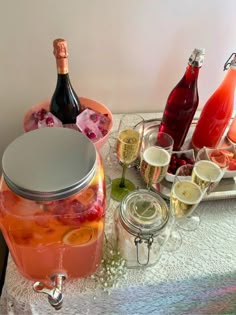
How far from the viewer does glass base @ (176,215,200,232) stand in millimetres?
721

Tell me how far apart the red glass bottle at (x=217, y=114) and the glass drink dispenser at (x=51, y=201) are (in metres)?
0.39

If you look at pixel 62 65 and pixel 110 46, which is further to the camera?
pixel 110 46

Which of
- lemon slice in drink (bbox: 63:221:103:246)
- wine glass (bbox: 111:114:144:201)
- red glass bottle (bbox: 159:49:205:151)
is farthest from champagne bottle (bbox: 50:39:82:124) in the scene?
lemon slice in drink (bbox: 63:221:103:246)

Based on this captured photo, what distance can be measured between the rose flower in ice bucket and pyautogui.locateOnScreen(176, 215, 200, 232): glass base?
26 centimetres

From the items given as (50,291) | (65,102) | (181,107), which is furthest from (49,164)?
(181,107)

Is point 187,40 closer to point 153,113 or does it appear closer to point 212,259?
point 153,113

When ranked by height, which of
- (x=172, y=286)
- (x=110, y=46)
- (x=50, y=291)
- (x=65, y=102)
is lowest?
(x=172, y=286)

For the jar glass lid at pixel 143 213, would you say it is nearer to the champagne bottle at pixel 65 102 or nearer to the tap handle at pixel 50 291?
the tap handle at pixel 50 291

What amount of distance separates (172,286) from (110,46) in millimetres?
602

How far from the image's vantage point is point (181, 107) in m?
0.80

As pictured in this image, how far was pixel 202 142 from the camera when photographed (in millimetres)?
862

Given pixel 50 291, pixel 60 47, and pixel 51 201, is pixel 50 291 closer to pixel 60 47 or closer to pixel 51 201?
pixel 51 201

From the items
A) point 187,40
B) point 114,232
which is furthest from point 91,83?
point 114,232

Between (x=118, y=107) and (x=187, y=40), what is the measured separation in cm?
28
